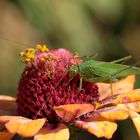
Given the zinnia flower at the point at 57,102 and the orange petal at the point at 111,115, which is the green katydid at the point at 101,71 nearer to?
the zinnia flower at the point at 57,102

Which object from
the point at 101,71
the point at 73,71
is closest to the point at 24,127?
the point at 73,71

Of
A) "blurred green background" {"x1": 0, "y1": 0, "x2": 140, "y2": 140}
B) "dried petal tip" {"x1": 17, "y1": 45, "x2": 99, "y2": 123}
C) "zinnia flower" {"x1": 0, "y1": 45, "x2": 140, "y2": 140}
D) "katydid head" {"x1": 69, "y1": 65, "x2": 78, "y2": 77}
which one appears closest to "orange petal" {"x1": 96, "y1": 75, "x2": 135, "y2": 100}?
"zinnia flower" {"x1": 0, "y1": 45, "x2": 140, "y2": 140}

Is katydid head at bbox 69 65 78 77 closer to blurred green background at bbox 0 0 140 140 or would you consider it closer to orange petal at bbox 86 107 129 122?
orange petal at bbox 86 107 129 122

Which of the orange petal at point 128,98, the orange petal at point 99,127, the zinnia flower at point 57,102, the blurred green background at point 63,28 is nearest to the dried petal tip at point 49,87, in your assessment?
the zinnia flower at point 57,102

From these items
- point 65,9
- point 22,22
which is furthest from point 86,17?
point 22,22

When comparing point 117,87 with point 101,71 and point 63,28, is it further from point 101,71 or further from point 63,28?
point 63,28

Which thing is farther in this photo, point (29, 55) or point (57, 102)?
point (29, 55)
